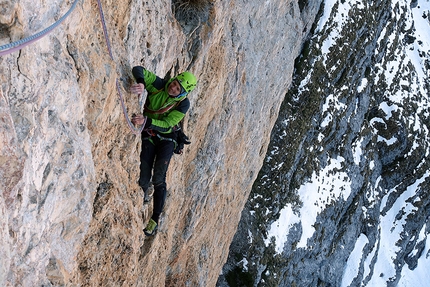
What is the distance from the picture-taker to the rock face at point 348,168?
3400 centimetres

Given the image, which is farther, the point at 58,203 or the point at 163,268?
the point at 163,268

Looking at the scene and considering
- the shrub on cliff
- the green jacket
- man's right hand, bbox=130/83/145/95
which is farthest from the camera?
the shrub on cliff

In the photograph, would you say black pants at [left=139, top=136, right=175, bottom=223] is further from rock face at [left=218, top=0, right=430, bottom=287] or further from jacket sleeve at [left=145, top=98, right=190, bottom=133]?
rock face at [left=218, top=0, right=430, bottom=287]

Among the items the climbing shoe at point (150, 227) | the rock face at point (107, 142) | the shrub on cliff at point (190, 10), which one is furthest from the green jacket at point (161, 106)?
the shrub on cliff at point (190, 10)

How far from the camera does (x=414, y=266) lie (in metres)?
53.0

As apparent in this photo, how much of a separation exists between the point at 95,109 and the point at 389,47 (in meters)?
47.4

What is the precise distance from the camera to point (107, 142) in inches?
265

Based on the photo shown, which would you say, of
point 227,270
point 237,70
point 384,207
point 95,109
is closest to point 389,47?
point 384,207

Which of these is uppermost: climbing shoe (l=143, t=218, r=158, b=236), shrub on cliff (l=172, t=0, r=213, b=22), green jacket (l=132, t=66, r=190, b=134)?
shrub on cliff (l=172, t=0, r=213, b=22)

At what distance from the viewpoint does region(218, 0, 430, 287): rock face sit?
1339 inches

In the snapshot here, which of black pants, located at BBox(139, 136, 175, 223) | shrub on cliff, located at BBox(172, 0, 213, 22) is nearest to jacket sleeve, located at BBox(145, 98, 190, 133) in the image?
black pants, located at BBox(139, 136, 175, 223)

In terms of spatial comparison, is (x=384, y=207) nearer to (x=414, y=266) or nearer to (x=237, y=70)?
(x=414, y=266)

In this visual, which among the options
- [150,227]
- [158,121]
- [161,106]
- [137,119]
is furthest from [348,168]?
[137,119]

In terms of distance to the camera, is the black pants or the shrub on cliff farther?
the shrub on cliff
